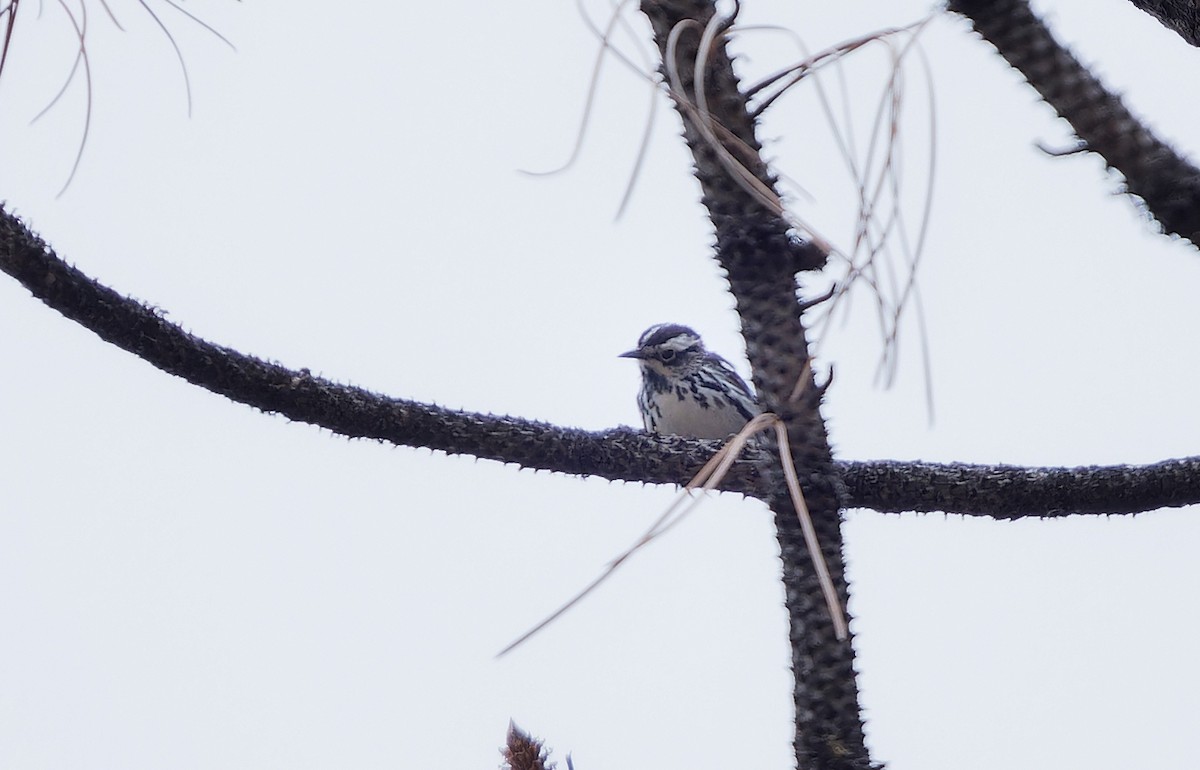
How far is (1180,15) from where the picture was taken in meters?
1.52

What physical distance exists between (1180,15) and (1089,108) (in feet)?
1.26

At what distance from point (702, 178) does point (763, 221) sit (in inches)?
3.6

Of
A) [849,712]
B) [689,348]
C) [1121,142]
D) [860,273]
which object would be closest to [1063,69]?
[1121,142]


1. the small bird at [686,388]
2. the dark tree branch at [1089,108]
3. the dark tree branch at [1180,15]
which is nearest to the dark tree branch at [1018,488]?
the dark tree branch at [1180,15]

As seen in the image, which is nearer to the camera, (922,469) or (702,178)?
(702,178)

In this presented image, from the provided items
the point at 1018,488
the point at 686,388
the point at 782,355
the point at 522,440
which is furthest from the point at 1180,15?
the point at 686,388

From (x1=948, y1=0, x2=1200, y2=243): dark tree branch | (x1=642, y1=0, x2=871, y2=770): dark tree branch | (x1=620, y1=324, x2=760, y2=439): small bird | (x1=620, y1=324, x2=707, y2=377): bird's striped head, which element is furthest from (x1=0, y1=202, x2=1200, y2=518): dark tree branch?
(x1=620, y1=324, x2=707, y2=377): bird's striped head

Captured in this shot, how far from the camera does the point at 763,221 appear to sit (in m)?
1.45

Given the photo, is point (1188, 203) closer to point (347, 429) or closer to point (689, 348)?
point (347, 429)

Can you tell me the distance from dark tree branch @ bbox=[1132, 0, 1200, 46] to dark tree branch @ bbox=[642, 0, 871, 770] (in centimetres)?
49

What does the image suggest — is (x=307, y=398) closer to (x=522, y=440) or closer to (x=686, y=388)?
(x=522, y=440)

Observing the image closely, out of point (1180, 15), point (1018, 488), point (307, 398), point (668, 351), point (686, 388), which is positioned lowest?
point (307, 398)

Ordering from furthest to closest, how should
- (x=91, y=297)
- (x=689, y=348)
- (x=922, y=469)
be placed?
(x=689, y=348) < (x=922, y=469) < (x=91, y=297)

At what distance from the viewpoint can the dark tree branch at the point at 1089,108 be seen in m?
1.23
